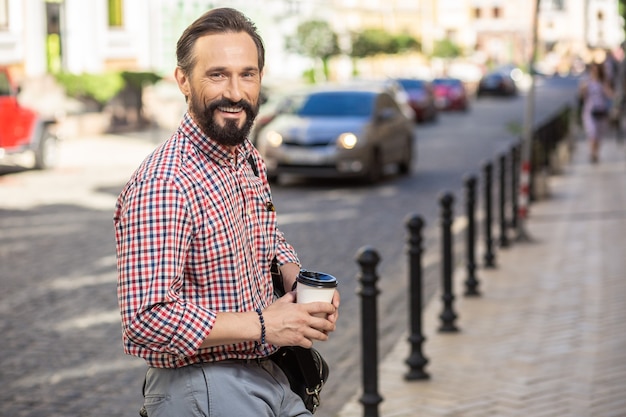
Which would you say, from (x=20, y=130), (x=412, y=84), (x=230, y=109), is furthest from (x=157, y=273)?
(x=412, y=84)

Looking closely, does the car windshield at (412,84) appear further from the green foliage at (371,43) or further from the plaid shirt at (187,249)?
the plaid shirt at (187,249)

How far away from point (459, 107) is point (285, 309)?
43496 mm

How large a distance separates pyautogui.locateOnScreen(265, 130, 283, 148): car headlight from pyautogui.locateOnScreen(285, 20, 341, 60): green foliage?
32881 millimetres

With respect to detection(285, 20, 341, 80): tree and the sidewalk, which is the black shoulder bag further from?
detection(285, 20, 341, 80): tree

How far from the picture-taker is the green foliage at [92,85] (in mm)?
30016

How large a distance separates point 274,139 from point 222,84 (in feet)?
50.3

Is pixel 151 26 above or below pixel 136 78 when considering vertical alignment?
above

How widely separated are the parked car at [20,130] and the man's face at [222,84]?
54.6 ft

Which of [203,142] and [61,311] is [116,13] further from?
[203,142]

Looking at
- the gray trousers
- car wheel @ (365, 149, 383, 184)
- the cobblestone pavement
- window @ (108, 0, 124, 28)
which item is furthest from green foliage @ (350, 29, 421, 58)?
the gray trousers

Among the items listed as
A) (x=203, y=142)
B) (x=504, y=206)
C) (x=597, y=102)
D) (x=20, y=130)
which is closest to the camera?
(x=203, y=142)

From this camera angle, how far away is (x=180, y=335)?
9.14 ft

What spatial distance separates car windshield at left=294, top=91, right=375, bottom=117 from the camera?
63.5ft

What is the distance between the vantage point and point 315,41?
167 ft
